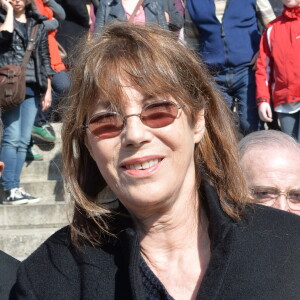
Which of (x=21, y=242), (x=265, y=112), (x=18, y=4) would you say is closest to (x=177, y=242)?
(x=265, y=112)

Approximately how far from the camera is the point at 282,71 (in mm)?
6121

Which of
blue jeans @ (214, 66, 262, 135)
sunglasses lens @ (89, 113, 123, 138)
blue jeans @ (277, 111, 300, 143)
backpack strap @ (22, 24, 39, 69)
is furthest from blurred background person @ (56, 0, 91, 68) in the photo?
sunglasses lens @ (89, 113, 123, 138)

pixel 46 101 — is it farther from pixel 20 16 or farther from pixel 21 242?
pixel 21 242

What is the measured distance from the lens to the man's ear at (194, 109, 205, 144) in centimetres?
244

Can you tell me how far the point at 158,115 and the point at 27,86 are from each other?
15.2 feet

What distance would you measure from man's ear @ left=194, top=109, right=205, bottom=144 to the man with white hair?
0.61 metres

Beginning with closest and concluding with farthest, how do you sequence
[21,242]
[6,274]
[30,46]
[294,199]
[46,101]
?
1. [6,274]
2. [294,199]
3. [21,242]
4. [30,46]
5. [46,101]

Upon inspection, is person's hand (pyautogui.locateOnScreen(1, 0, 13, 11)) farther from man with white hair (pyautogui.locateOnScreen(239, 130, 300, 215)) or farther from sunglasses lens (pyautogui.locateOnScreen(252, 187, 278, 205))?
sunglasses lens (pyautogui.locateOnScreen(252, 187, 278, 205))

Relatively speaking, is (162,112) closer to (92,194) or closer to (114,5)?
(92,194)

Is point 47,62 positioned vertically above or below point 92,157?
below

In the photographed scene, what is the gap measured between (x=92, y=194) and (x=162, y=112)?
457 mm

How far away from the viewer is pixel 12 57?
654cm

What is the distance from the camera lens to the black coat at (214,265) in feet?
7.23

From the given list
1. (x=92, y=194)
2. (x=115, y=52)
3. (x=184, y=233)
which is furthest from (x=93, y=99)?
(x=184, y=233)
